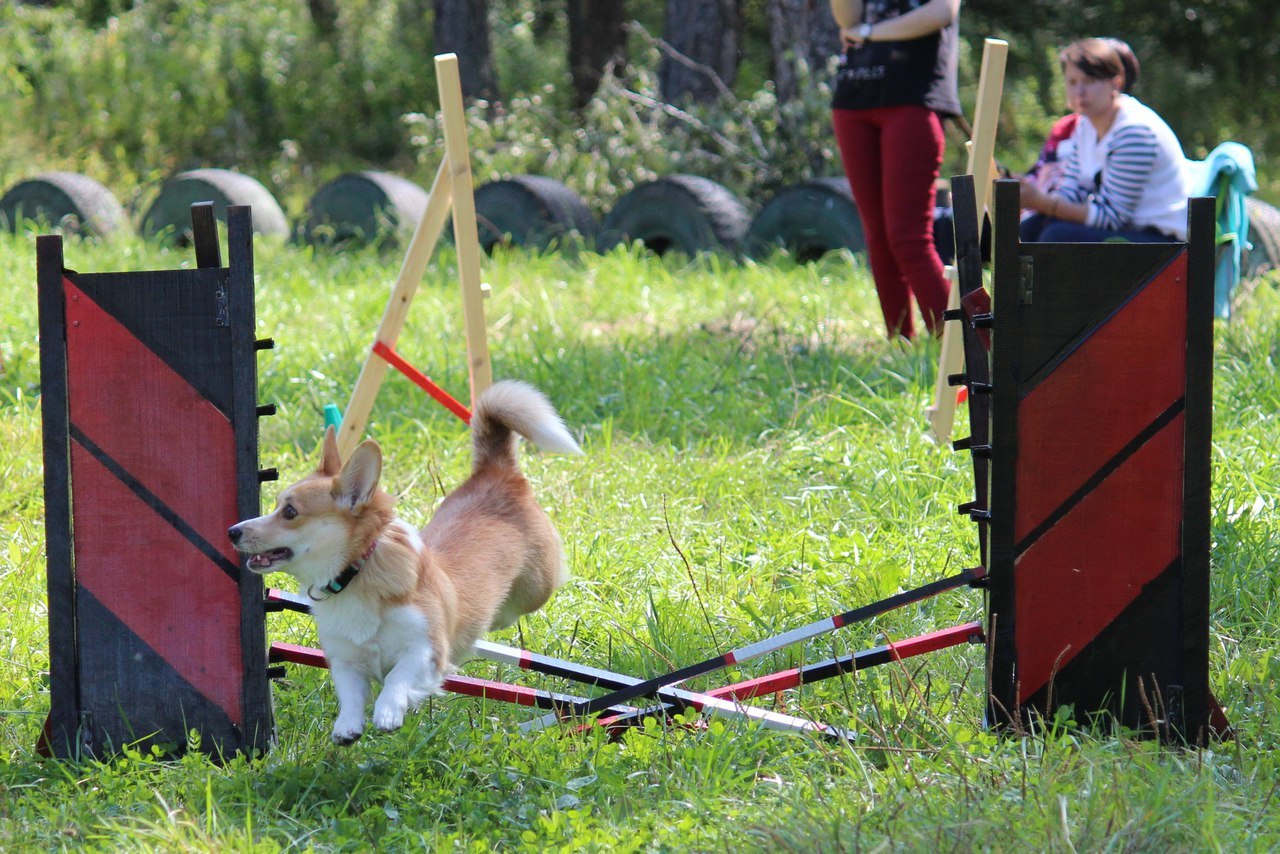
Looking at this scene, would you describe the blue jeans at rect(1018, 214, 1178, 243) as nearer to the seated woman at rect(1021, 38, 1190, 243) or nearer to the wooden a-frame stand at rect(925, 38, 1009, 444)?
the seated woman at rect(1021, 38, 1190, 243)

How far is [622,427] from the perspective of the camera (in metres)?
5.61

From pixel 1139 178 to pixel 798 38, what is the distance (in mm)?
5180

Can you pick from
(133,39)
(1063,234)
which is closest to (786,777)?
(1063,234)

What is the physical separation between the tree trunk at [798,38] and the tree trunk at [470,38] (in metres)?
4.86

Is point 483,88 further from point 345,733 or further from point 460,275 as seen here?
point 345,733

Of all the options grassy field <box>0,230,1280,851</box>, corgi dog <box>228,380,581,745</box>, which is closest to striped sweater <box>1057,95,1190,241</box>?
grassy field <box>0,230,1280,851</box>

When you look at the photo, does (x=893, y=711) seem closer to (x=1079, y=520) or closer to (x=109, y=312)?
(x=1079, y=520)

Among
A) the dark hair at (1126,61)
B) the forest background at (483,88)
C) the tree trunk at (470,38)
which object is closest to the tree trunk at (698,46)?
the forest background at (483,88)

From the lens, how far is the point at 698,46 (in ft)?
42.9

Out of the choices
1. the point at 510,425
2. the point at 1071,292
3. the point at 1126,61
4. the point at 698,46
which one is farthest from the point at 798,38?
the point at 1071,292

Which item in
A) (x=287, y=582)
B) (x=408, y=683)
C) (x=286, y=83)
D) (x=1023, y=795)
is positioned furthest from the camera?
(x=286, y=83)

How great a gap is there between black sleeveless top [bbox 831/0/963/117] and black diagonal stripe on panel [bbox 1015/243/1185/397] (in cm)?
306

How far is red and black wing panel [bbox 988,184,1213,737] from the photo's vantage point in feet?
9.20

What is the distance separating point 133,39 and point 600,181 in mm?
8575
